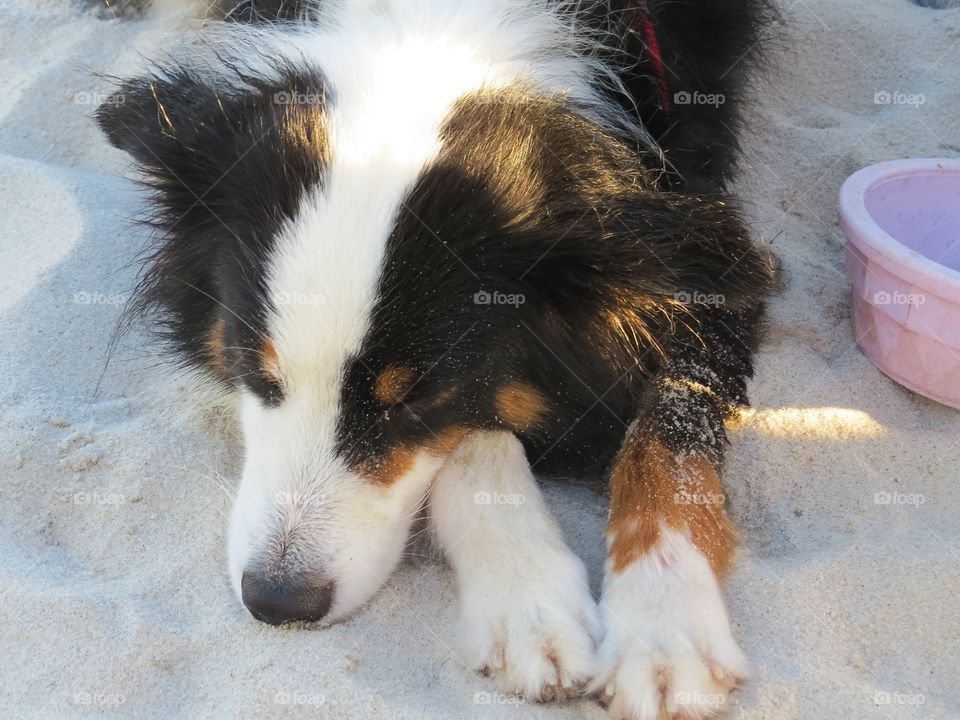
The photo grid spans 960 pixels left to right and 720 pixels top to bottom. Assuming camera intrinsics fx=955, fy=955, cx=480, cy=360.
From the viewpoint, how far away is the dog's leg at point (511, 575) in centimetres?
204

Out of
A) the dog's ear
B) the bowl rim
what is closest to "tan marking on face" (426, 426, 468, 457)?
the dog's ear

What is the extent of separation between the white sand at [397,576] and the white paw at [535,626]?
0.05 m

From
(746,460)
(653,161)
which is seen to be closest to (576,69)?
(653,161)

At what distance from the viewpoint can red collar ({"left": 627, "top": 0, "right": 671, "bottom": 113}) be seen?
2666mm

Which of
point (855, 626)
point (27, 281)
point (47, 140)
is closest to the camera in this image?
point (855, 626)

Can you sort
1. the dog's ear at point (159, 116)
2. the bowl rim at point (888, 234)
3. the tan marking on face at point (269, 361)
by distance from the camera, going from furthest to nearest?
the bowl rim at point (888, 234)
the dog's ear at point (159, 116)
the tan marking on face at point (269, 361)

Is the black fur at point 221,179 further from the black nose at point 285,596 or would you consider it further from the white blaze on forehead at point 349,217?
the black nose at point 285,596

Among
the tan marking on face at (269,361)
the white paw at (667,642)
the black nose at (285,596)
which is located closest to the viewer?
the white paw at (667,642)

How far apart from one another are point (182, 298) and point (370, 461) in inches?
34.3

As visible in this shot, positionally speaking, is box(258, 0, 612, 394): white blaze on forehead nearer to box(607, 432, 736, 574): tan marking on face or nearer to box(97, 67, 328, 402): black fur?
box(97, 67, 328, 402): black fur

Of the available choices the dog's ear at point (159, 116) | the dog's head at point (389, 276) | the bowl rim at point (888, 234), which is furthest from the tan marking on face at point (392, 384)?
the bowl rim at point (888, 234)

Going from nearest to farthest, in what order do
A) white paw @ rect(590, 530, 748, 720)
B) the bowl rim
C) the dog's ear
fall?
1. white paw @ rect(590, 530, 748, 720)
2. the dog's ear
3. the bowl rim

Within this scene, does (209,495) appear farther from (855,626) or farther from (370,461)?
(855,626)

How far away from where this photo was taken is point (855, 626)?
2.18 meters
